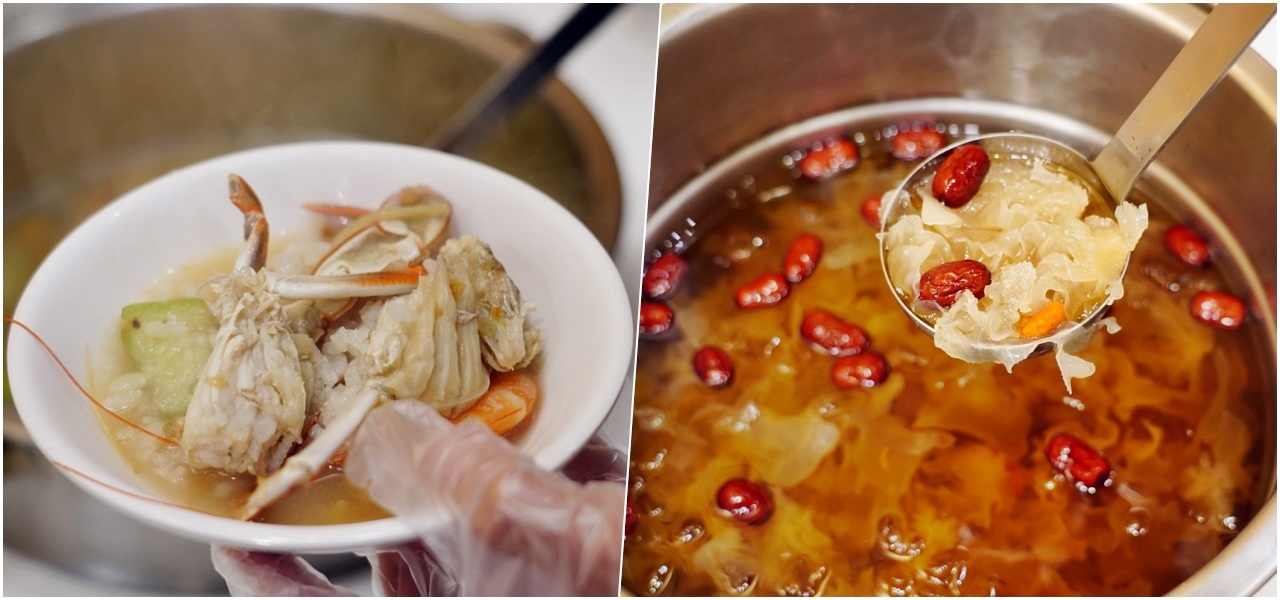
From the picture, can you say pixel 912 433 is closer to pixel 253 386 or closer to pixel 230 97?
pixel 253 386

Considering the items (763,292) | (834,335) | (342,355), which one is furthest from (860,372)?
(342,355)

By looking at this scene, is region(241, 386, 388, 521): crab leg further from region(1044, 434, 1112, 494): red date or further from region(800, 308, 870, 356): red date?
region(1044, 434, 1112, 494): red date

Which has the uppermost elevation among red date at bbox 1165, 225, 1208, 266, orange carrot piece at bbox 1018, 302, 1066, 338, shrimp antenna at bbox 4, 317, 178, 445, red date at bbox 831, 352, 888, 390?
red date at bbox 1165, 225, 1208, 266

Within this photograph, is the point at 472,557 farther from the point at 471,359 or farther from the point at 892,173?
the point at 892,173

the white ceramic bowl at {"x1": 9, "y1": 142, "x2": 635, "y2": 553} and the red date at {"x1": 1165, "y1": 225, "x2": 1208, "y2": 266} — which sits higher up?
the red date at {"x1": 1165, "y1": 225, "x2": 1208, "y2": 266}

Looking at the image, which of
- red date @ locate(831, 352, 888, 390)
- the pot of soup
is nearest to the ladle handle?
the pot of soup

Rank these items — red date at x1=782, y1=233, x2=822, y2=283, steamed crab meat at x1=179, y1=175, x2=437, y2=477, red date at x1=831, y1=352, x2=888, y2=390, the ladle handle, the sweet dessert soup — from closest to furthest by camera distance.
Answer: steamed crab meat at x1=179, y1=175, x2=437, y2=477 < the ladle handle < the sweet dessert soup < red date at x1=831, y1=352, x2=888, y2=390 < red date at x1=782, y1=233, x2=822, y2=283
